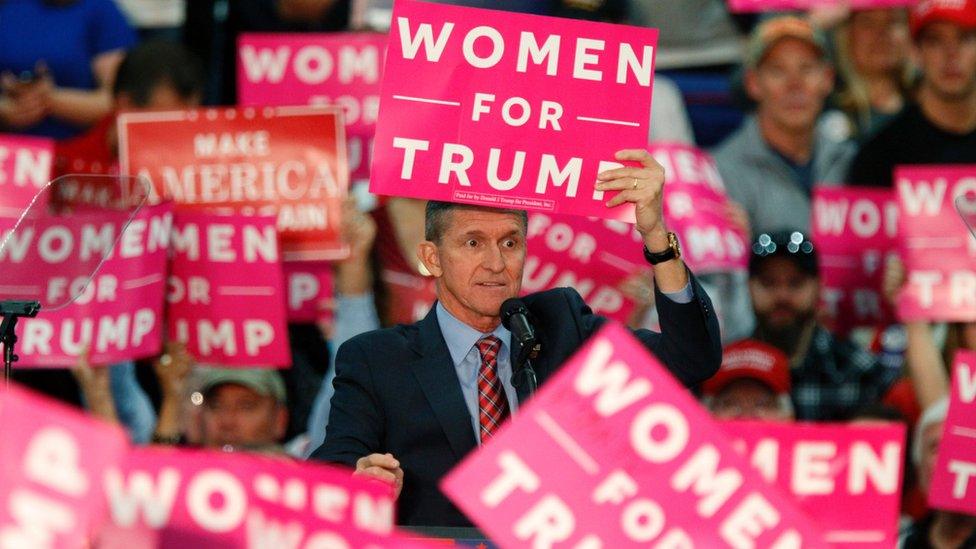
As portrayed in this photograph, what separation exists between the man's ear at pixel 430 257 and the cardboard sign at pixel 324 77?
2626 millimetres

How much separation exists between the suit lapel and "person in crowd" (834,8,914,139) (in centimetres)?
396

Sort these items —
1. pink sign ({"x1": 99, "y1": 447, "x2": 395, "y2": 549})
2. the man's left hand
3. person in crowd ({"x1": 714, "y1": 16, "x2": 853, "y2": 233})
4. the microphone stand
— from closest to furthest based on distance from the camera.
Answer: pink sign ({"x1": 99, "y1": 447, "x2": 395, "y2": 549}), the microphone stand, the man's left hand, person in crowd ({"x1": 714, "y1": 16, "x2": 853, "y2": 233})

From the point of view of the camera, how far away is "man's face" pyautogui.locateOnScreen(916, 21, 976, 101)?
706cm

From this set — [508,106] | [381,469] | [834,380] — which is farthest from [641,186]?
[834,380]

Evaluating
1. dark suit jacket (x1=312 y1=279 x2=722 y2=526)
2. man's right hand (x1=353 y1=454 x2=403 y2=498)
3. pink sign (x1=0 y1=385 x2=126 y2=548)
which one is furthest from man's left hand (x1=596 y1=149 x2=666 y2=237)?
pink sign (x1=0 y1=385 x2=126 y2=548)

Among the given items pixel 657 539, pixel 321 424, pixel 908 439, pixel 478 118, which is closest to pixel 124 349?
pixel 321 424

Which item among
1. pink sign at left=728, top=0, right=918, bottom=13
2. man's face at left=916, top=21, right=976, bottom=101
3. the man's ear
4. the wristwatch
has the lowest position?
man's face at left=916, top=21, right=976, bottom=101

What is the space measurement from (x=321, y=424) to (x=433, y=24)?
6.10ft

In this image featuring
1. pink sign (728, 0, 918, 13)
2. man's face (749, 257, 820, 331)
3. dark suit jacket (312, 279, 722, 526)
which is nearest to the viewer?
dark suit jacket (312, 279, 722, 526)

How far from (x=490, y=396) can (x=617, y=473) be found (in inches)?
38.4

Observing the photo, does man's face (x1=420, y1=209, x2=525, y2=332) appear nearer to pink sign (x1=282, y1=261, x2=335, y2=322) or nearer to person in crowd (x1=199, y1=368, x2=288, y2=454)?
person in crowd (x1=199, y1=368, x2=288, y2=454)

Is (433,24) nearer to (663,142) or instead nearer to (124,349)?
(124,349)

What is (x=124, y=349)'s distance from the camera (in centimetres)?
575

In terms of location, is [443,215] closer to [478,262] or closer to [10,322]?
[478,262]
